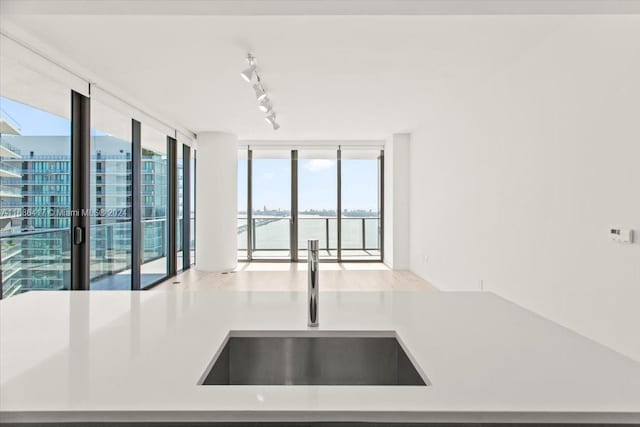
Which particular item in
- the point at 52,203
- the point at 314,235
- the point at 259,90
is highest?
the point at 259,90

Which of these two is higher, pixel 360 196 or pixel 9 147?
pixel 9 147

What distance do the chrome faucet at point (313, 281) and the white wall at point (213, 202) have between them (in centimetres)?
594

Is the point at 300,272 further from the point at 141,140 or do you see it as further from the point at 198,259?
the point at 141,140

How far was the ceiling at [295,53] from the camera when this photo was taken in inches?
107

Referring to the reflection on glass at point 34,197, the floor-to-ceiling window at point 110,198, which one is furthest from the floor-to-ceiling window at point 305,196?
the reflection on glass at point 34,197

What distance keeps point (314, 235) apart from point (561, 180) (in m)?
5.52

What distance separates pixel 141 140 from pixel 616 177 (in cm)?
509

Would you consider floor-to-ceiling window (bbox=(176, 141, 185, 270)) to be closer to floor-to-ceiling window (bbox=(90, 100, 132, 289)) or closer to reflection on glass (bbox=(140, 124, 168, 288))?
reflection on glass (bbox=(140, 124, 168, 288))

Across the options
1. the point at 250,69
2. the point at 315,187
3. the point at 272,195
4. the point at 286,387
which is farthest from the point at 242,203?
the point at 286,387

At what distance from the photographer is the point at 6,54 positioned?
2799 mm

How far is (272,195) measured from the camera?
7.85 meters

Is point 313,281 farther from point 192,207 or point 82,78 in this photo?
point 192,207

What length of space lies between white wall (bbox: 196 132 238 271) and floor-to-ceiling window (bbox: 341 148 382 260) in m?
2.37

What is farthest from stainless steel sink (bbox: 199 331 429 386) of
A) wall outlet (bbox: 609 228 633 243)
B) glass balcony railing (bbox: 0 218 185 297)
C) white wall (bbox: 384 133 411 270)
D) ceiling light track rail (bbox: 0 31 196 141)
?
white wall (bbox: 384 133 411 270)
